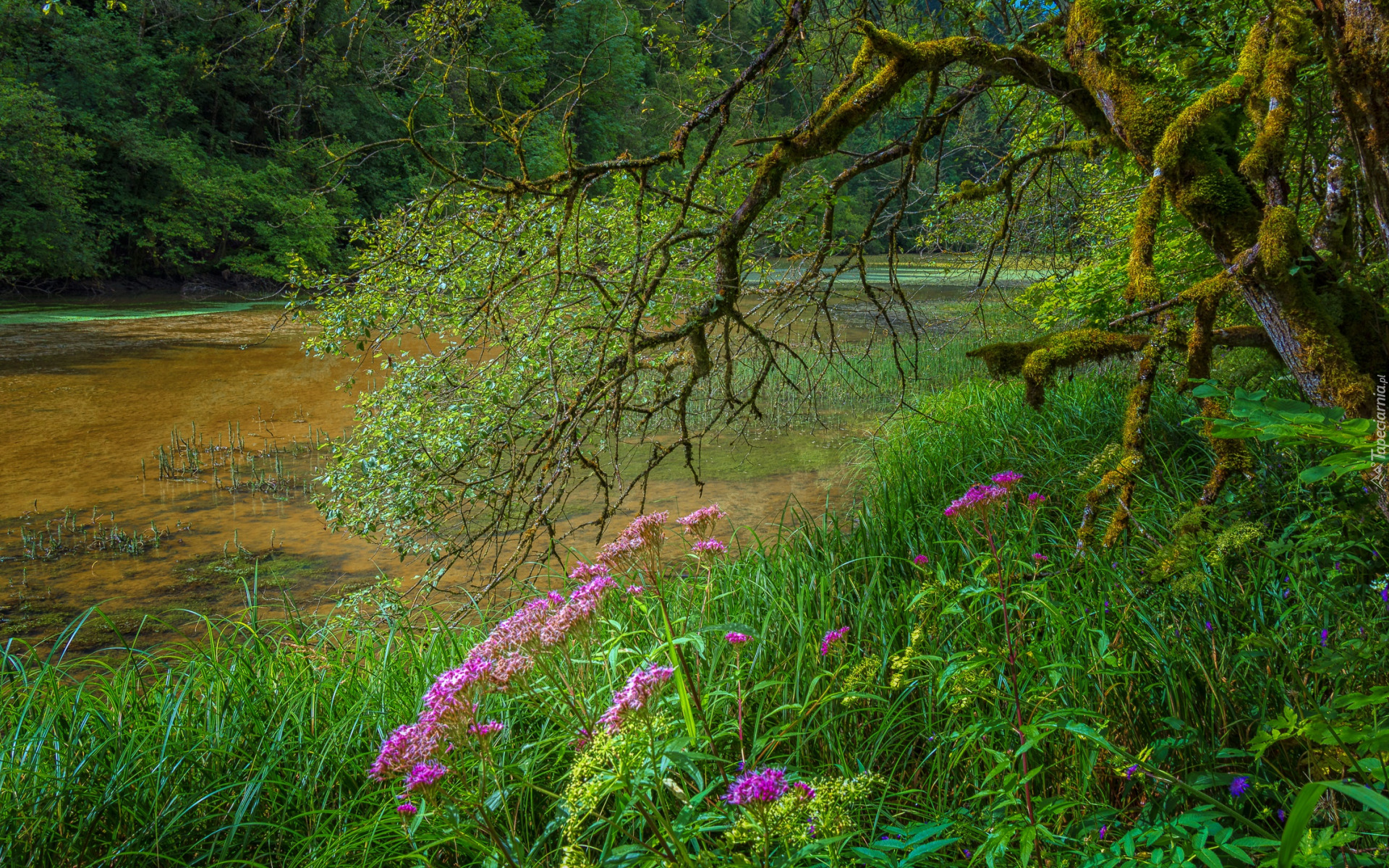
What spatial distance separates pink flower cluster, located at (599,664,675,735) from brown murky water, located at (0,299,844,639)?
234cm

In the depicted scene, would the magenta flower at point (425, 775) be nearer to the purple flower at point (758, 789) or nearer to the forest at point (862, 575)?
the forest at point (862, 575)

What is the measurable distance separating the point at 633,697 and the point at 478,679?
0.29m

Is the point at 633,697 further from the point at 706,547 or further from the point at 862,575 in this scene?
the point at 862,575

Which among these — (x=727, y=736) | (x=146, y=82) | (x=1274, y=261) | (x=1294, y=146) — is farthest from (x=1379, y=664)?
(x=146, y=82)

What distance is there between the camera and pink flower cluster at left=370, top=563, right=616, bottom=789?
4.12 feet

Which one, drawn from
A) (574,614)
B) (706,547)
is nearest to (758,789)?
(574,614)

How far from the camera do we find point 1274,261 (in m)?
2.10

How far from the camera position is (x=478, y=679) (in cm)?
131

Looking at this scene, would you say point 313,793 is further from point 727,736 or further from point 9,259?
point 9,259

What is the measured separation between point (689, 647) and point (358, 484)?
3658 mm

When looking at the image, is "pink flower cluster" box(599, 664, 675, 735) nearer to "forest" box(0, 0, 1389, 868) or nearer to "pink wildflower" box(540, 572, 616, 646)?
"forest" box(0, 0, 1389, 868)

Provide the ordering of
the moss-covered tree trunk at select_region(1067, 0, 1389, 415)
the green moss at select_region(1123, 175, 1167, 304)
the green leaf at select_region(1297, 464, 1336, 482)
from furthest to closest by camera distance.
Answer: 1. the green moss at select_region(1123, 175, 1167, 304)
2. the moss-covered tree trunk at select_region(1067, 0, 1389, 415)
3. the green leaf at select_region(1297, 464, 1336, 482)

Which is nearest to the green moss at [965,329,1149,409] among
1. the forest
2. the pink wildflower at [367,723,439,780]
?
the forest

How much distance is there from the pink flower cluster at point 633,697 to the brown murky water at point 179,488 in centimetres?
234
